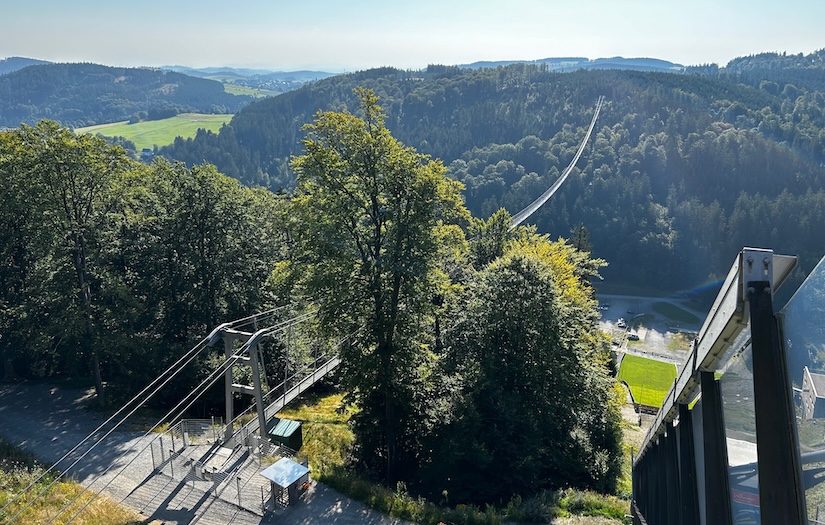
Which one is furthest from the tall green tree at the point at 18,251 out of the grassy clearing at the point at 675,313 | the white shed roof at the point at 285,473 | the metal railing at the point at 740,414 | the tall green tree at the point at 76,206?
the grassy clearing at the point at 675,313

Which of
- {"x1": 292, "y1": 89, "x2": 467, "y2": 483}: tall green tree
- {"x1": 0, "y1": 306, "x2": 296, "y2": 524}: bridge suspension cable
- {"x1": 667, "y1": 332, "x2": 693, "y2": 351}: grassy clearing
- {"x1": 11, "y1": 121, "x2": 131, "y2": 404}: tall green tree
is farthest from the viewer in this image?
{"x1": 667, "y1": 332, "x2": 693, "y2": 351}: grassy clearing

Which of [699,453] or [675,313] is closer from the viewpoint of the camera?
[699,453]

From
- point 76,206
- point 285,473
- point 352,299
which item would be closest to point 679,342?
point 352,299

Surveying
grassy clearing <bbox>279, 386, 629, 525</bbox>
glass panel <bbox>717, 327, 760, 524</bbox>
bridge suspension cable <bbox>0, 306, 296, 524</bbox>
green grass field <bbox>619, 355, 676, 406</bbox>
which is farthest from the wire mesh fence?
green grass field <bbox>619, 355, 676, 406</bbox>

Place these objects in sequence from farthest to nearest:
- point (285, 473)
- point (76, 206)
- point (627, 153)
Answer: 1. point (627, 153)
2. point (76, 206)
3. point (285, 473)

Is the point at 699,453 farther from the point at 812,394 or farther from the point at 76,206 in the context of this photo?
the point at 76,206

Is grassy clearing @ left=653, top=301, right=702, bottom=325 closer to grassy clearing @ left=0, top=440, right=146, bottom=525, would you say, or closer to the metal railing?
grassy clearing @ left=0, top=440, right=146, bottom=525

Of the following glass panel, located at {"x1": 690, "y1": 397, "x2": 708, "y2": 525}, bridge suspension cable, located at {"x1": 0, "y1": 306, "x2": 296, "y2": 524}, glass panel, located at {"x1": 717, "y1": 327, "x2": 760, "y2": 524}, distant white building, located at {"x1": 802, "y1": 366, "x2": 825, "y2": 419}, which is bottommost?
bridge suspension cable, located at {"x1": 0, "y1": 306, "x2": 296, "y2": 524}
